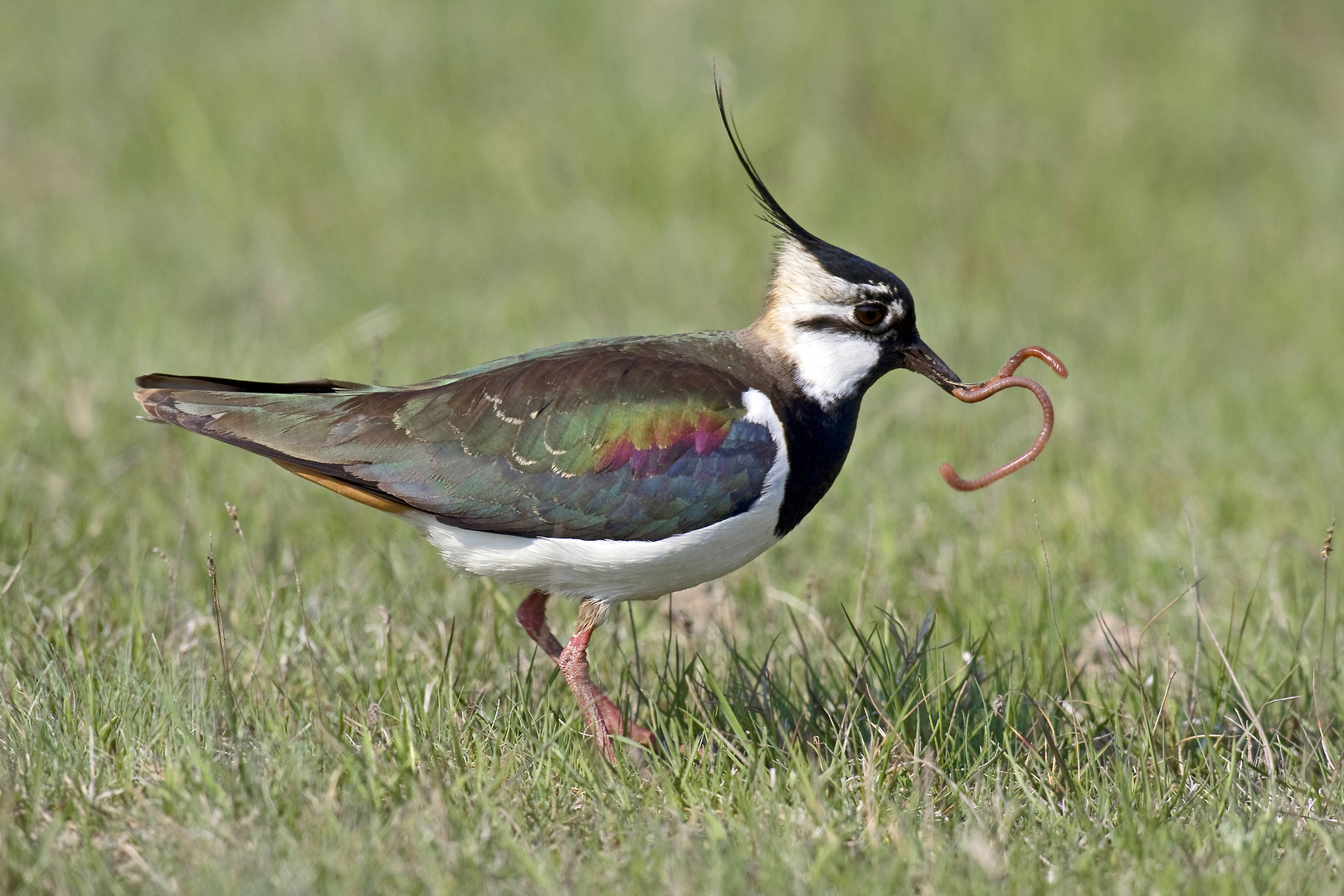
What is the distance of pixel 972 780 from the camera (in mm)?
3725

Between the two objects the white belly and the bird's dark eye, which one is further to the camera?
the bird's dark eye

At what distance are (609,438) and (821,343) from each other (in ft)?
2.32

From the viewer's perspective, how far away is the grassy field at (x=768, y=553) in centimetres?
328

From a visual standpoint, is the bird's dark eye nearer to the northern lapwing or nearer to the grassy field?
the northern lapwing

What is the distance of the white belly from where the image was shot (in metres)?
3.81

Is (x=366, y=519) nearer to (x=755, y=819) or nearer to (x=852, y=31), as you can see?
(x=755, y=819)

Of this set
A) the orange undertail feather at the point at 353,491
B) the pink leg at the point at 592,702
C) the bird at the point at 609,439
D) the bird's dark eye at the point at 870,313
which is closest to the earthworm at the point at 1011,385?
the bird at the point at 609,439

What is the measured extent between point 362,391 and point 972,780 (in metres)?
2.09

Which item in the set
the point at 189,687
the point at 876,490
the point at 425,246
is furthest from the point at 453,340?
the point at 189,687

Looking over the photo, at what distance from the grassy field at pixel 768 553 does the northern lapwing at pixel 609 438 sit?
0.38 metres

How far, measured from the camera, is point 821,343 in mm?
4145

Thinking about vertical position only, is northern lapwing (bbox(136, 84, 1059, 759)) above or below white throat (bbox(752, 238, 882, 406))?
below

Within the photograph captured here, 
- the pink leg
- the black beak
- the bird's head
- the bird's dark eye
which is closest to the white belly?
the pink leg

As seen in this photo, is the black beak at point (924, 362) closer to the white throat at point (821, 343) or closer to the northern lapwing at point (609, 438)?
the northern lapwing at point (609, 438)
